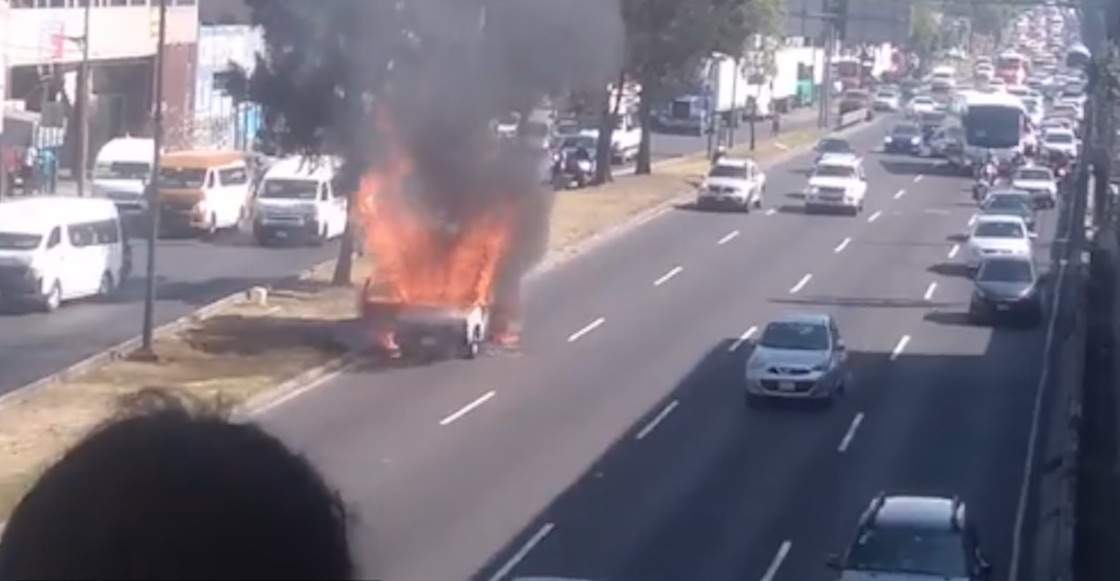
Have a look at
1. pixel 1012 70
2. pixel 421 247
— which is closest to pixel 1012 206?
pixel 421 247

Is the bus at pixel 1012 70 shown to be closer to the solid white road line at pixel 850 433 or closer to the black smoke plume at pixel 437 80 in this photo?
the black smoke plume at pixel 437 80

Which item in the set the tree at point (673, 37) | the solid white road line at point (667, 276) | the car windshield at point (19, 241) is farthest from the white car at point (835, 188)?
the car windshield at point (19, 241)

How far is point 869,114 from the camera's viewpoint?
9544cm

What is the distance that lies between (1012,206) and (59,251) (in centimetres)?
2112

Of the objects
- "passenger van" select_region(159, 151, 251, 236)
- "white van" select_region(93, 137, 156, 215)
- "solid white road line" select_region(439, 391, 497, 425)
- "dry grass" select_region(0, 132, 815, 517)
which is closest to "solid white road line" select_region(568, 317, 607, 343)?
"dry grass" select_region(0, 132, 815, 517)

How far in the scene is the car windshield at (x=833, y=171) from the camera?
53031 millimetres

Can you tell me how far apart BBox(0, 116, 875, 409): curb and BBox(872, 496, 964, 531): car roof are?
9595mm

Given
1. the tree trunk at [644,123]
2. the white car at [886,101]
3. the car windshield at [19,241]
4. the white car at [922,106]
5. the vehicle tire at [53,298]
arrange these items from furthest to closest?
the white car at [886,101] < the white car at [922,106] < the tree trunk at [644,123] < the car windshield at [19,241] < the vehicle tire at [53,298]

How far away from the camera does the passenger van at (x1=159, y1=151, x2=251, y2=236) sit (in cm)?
4278

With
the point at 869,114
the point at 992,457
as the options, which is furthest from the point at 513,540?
the point at 869,114

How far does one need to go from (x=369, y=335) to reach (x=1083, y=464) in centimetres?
1124

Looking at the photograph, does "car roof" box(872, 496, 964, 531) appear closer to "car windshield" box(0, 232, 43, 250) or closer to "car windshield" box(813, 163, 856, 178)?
"car windshield" box(0, 232, 43, 250)

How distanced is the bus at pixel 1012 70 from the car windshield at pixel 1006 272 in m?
82.1

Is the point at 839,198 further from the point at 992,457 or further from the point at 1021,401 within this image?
the point at 992,457
